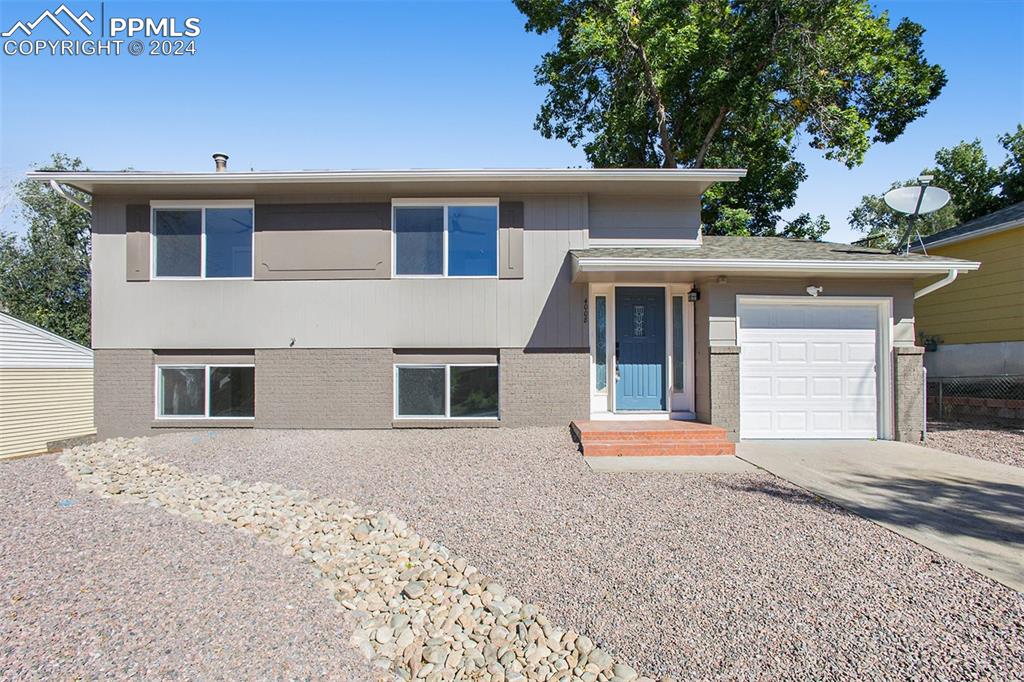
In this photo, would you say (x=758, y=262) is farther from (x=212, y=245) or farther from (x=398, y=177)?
(x=212, y=245)

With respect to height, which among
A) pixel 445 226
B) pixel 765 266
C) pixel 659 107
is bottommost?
pixel 765 266

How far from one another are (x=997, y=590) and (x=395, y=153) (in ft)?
33.7

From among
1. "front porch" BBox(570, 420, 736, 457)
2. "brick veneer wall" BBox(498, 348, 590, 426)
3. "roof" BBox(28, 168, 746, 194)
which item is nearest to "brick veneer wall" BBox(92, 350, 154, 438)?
"roof" BBox(28, 168, 746, 194)

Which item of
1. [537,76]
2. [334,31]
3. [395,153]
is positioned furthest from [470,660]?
[537,76]

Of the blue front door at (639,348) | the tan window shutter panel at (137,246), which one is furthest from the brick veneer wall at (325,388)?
the blue front door at (639,348)

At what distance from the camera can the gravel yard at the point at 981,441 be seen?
23.6 ft

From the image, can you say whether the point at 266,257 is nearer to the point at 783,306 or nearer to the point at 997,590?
the point at 783,306

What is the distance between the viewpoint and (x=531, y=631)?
302 cm

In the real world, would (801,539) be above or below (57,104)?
below

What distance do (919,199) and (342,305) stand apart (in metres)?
9.51

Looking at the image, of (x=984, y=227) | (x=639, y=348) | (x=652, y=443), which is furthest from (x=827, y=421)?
(x=984, y=227)

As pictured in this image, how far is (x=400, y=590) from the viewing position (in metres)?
3.48

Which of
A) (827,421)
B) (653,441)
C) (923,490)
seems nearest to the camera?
(923,490)

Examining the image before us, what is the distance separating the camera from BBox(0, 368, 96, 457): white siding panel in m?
10.9
